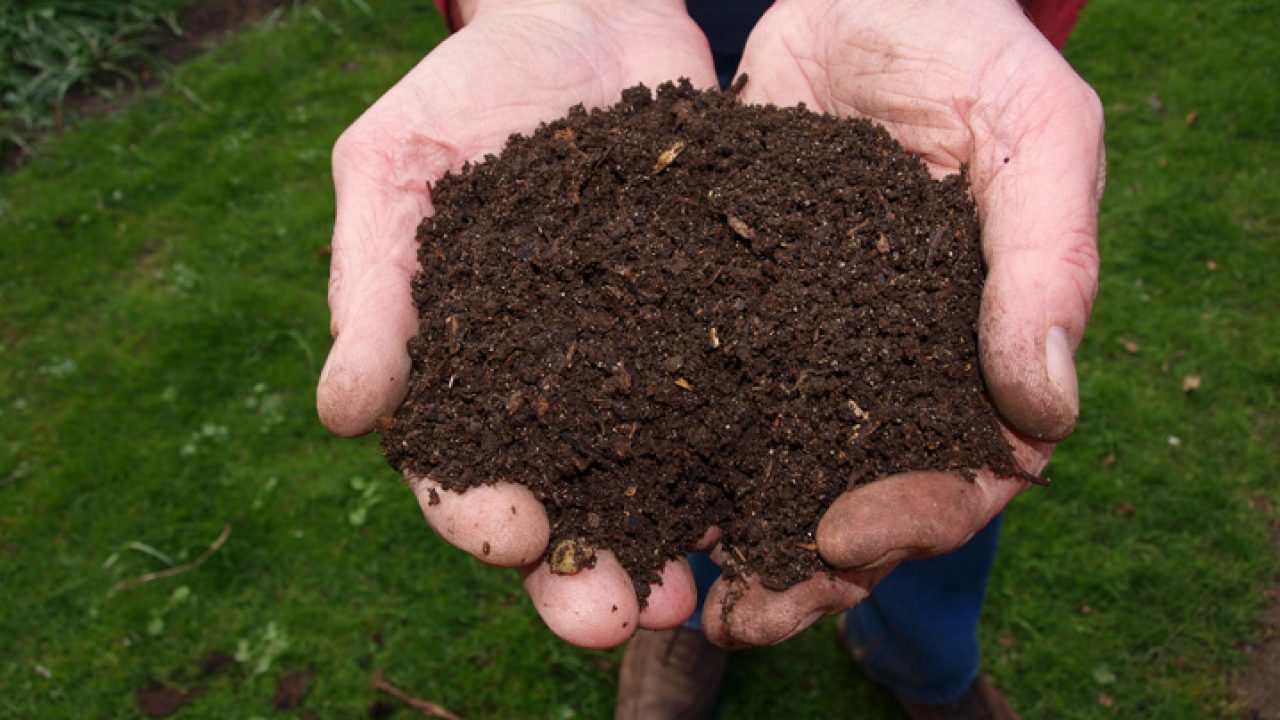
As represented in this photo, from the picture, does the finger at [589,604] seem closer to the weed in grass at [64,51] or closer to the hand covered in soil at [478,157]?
the hand covered in soil at [478,157]

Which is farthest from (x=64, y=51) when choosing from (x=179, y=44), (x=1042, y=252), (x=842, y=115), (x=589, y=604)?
(x=1042, y=252)

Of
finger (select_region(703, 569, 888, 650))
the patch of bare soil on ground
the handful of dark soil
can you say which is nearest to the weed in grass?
the patch of bare soil on ground

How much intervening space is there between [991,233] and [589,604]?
1288mm

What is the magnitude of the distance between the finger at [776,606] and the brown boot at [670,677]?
4.85 ft

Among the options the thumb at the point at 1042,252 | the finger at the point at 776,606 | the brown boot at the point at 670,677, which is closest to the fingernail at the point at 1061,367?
the thumb at the point at 1042,252

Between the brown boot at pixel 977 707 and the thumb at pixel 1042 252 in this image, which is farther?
the brown boot at pixel 977 707

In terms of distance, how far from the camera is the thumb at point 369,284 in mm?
2117

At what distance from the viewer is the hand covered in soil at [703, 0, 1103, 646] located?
6.28 ft

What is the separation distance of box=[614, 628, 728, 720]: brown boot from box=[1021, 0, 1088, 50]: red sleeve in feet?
8.07

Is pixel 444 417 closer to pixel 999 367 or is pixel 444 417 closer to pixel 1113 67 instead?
pixel 999 367

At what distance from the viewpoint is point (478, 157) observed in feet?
8.62

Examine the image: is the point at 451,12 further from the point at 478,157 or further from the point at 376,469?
the point at 376,469

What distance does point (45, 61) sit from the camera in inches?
241

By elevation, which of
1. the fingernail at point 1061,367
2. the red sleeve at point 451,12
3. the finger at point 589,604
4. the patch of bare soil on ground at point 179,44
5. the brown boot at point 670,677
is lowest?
the brown boot at point 670,677
